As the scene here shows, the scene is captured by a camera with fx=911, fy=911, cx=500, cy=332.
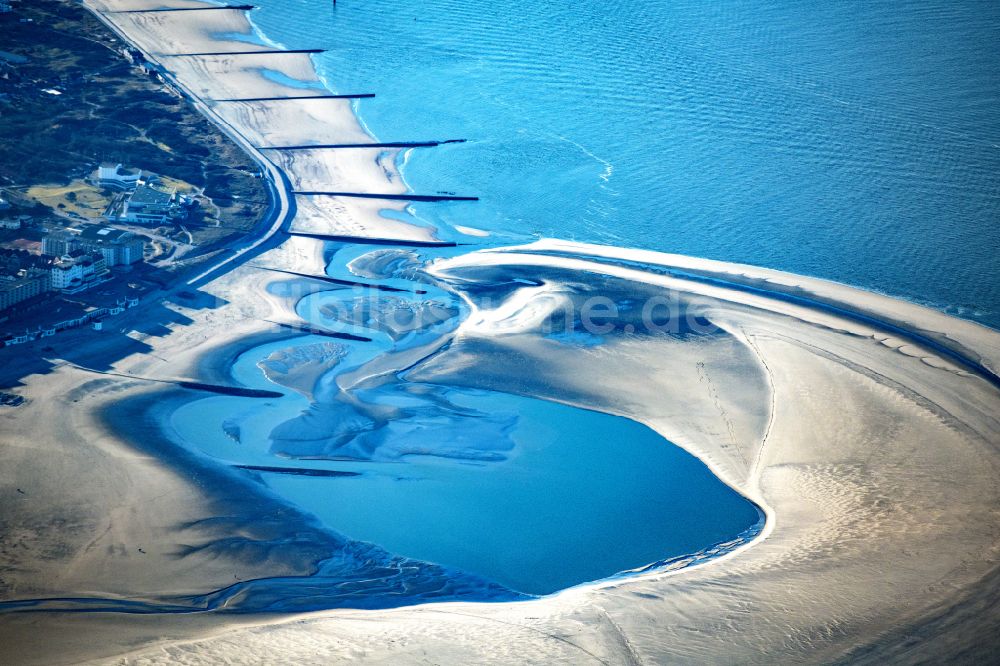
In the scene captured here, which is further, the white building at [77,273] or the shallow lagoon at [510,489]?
the white building at [77,273]

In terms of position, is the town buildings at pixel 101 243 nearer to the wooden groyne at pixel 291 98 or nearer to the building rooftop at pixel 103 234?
the building rooftop at pixel 103 234

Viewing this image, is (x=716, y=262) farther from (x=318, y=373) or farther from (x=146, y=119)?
(x=146, y=119)

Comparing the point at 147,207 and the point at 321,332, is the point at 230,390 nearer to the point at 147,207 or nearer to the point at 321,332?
the point at 321,332

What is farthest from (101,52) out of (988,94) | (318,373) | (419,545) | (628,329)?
(988,94)

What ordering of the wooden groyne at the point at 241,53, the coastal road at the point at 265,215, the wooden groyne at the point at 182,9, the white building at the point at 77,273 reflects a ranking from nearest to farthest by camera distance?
the white building at the point at 77,273, the coastal road at the point at 265,215, the wooden groyne at the point at 241,53, the wooden groyne at the point at 182,9

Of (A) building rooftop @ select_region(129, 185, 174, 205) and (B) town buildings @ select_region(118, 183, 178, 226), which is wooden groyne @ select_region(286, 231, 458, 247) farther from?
(A) building rooftop @ select_region(129, 185, 174, 205)

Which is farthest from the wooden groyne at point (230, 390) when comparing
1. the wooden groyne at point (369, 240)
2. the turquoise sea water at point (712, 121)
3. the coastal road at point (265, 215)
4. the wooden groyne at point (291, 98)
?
the wooden groyne at point (291, 98)

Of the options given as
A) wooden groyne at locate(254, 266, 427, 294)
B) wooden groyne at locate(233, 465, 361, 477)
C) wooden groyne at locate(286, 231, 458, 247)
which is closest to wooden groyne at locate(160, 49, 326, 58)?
wooden groyne at locate(286, 231, 458, 247)

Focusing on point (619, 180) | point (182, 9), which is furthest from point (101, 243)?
point (182, 9)
